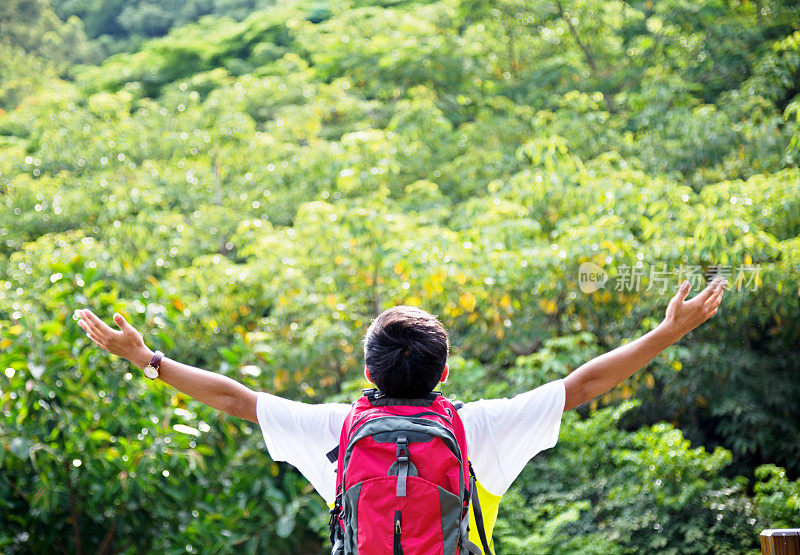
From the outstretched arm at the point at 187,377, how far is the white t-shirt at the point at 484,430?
0.05 m

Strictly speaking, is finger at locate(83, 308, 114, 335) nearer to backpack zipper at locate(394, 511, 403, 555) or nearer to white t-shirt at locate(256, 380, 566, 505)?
white t-shirt at locate(256, 380, 566, 505)

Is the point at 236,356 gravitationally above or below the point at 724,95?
below

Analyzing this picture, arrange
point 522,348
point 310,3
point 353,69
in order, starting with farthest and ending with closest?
point 310,3, point 353,69, point 522,348

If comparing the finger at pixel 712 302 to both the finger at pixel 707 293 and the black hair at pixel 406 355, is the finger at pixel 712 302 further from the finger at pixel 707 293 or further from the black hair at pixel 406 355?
the black hair at pixel 406 355

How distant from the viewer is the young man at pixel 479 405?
1276 mm

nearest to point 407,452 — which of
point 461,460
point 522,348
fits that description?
point 461,460

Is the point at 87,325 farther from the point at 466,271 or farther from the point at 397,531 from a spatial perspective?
the point at 466,271

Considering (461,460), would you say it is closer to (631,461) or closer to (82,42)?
(631,461)

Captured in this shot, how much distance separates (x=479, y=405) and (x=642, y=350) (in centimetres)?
30

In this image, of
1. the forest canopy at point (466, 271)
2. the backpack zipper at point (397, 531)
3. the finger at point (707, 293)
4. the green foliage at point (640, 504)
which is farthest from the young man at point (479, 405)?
the green foliage at point (640, 504)

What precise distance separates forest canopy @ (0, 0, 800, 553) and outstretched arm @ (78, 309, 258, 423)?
1866 mm

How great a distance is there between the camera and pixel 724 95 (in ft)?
17.4

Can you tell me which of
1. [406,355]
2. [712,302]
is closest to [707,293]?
[712,302]

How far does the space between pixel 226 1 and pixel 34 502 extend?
1204 cm
